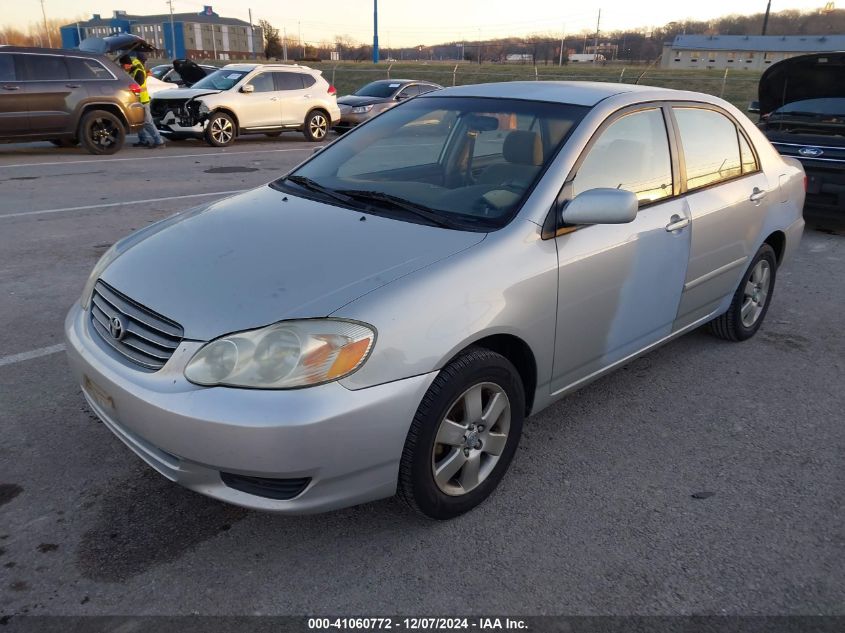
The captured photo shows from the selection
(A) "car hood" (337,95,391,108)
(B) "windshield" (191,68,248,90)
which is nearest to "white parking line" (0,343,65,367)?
(B) "windshield" (191,68,248,90)

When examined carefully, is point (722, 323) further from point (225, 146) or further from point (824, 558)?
point (225, 146)

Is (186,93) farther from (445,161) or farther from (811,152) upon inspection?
(445,161)

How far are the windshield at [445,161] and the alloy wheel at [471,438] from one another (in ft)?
2.32

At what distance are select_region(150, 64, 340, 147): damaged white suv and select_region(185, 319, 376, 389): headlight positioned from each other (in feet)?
41.2

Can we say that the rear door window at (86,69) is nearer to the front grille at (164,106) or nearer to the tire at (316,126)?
the front grille at (164,106)

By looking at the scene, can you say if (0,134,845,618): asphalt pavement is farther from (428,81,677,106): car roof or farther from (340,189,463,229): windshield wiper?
(428,81,677,106): car roof

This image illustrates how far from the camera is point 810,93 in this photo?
7633 mm

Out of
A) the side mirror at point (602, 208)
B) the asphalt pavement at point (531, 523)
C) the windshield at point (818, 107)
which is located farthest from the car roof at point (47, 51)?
the side mirror at point (602, 208)

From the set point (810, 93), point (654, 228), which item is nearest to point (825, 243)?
point (810, 93)

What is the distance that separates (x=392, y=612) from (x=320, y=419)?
2.32ft

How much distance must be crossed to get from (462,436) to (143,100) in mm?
12355

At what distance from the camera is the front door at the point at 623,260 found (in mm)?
2932

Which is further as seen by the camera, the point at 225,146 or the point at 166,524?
the point at 225,146

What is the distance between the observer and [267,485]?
7.39 ft
